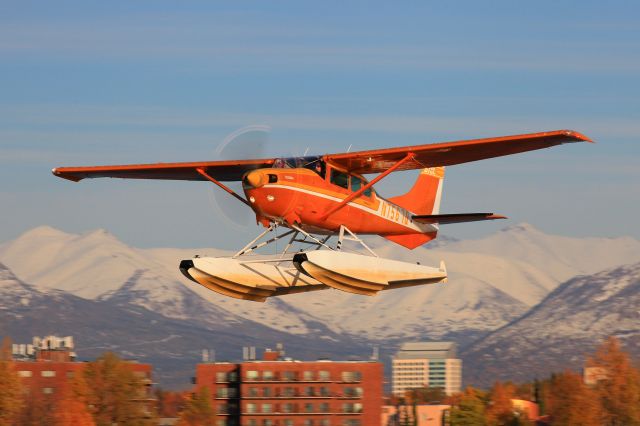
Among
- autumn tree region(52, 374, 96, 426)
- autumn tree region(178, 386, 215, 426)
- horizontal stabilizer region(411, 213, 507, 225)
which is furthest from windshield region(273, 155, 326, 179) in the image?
autumn tree region(178, 386, 215, 426)

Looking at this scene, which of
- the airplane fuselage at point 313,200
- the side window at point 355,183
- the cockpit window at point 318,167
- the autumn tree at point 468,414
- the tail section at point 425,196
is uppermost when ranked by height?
the tail section at point 425,196

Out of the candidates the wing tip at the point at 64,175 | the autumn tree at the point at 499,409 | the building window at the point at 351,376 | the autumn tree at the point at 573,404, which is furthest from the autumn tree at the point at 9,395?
the wing tip at the point at 64,175

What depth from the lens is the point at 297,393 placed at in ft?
371

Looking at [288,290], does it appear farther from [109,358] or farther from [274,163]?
[109,358]

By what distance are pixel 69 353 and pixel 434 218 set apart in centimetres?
12479

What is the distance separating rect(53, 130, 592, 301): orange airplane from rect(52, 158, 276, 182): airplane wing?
42 millimetres

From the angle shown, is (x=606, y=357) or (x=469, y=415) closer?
(x=469, y=415)

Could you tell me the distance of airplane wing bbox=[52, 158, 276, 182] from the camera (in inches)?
1428

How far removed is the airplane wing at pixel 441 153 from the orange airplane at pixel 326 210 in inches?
1.0

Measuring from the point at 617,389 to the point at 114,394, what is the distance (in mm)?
47119

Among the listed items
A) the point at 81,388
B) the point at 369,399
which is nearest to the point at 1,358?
the point at 81,388

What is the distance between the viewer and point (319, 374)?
112500 mm

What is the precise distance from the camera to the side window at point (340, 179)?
34375mm

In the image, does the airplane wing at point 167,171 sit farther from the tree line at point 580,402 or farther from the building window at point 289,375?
the building window at point 289,375
